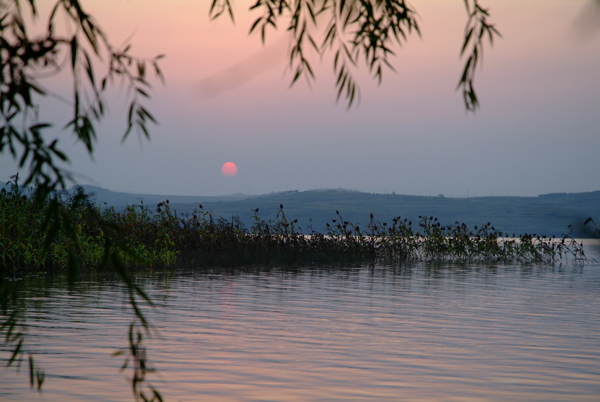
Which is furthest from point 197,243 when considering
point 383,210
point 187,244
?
point 383,210

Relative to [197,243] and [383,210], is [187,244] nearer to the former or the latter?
[197,243]

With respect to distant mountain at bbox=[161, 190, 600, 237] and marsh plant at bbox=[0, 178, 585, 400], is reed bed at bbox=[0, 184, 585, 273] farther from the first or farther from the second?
distant mountain at bbox=[161, 190, 600, 237]

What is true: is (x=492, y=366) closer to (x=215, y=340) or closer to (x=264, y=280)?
(x=215, y=340)

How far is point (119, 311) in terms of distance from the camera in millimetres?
11172

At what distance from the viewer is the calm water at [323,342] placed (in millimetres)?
6734

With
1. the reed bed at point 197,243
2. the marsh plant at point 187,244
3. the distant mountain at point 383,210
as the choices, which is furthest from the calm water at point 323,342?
the distant mountain at point 383,210

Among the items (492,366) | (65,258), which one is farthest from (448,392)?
(65,258)

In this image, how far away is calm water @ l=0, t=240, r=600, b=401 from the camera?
22.1 ft

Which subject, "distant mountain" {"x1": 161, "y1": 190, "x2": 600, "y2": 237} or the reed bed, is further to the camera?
"distant mountain" {"x1": 161, "y1": 190, "x2": 600, "y2": 237}

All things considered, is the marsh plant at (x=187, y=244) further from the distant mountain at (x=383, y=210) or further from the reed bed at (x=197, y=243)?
the distant mountain at (x=383, y=210)

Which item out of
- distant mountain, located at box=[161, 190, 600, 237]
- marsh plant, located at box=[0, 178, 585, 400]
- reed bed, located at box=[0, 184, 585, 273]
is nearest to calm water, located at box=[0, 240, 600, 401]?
marsh plant, located at box=[0, 178, 585, 400]

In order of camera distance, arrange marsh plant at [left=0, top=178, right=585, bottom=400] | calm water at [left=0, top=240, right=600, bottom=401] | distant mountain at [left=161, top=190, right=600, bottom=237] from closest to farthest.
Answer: calm water at [left=0, top=240, right=600, bottom=401] → marsh plant at [left=0, top=178, right=585, bottom=400] → distant mountain at [left=161, top=190, right=600, bottom=237]

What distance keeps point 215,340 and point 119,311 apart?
278 centimetres

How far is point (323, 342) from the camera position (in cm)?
902
